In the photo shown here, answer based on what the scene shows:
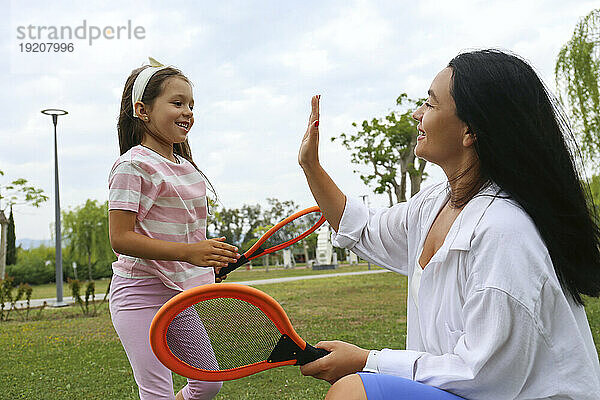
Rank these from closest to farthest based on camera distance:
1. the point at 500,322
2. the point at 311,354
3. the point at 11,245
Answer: the point at 500,322 → the point at 311,354 → the point at 11,245

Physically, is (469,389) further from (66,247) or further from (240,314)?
(66,247)

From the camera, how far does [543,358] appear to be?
1401 mm

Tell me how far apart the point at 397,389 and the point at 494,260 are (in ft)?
1.28

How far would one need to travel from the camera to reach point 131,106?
2482mm

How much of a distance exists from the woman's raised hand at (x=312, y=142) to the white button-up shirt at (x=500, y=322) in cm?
63

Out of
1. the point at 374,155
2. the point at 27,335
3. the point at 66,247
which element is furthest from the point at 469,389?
the point at 66,247

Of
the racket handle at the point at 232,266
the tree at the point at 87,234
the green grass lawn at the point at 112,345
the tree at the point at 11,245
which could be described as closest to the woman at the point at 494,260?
the racket handle at the point at 232,266

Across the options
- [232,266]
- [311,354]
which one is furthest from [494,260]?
[232,266]

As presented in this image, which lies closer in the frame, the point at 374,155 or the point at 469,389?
the point at 469,389

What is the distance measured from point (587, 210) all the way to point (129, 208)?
5.02 ft

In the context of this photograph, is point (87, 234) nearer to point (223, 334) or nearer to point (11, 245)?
point (11, 245)

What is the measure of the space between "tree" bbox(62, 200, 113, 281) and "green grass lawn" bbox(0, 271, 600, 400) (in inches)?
643

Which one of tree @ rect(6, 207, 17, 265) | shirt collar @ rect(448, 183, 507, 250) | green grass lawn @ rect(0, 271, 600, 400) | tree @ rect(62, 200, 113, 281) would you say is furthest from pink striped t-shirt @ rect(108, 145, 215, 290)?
tree @ rect(6, 207, 17, 265)

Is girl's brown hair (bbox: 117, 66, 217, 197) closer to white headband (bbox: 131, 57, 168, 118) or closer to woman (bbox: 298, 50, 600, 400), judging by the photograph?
white headband (bbox: 131, 57, 168, 118)
